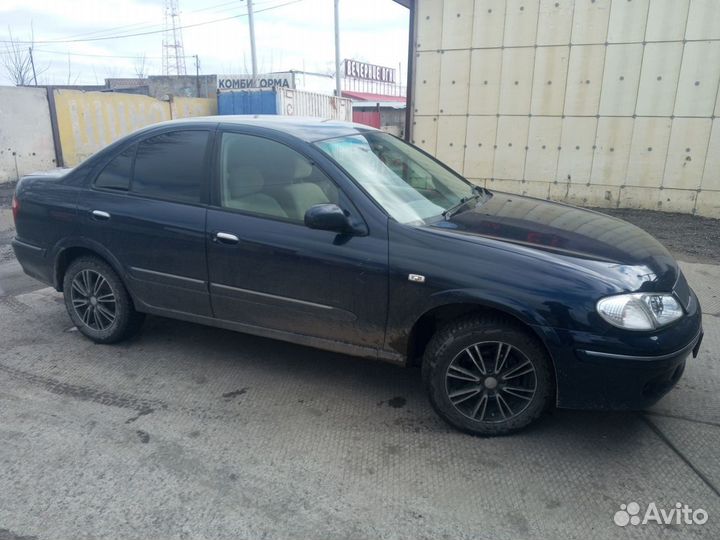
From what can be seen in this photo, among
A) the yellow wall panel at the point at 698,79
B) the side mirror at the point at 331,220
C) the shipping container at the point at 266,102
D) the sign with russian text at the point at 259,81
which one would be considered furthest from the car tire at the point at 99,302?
the sign with russian text at the point at 259,81

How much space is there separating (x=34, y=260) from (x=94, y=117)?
41.8 ft

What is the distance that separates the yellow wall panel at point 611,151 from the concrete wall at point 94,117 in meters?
11.0

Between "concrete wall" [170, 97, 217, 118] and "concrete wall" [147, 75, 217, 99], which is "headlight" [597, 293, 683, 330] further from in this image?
"concrete wall" [147, 75, 217, 99]

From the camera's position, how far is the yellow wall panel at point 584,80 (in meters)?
8.88

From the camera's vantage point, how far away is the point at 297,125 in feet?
12.5

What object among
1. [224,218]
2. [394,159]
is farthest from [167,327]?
[394,159]

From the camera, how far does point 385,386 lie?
3.73 m

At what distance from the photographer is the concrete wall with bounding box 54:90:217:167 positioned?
48.1 feet

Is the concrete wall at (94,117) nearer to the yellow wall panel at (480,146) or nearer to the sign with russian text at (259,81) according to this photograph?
the yellow wall panel at (480,146)

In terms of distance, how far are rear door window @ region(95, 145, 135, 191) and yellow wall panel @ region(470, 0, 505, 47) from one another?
7165 millimetres

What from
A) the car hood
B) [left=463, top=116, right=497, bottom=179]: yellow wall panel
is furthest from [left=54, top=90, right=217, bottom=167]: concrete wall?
the car hood

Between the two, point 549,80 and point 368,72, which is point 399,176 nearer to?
point 549,80

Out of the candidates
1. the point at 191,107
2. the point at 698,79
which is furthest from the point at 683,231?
the point at 191,107

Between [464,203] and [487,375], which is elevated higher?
[464,203]
